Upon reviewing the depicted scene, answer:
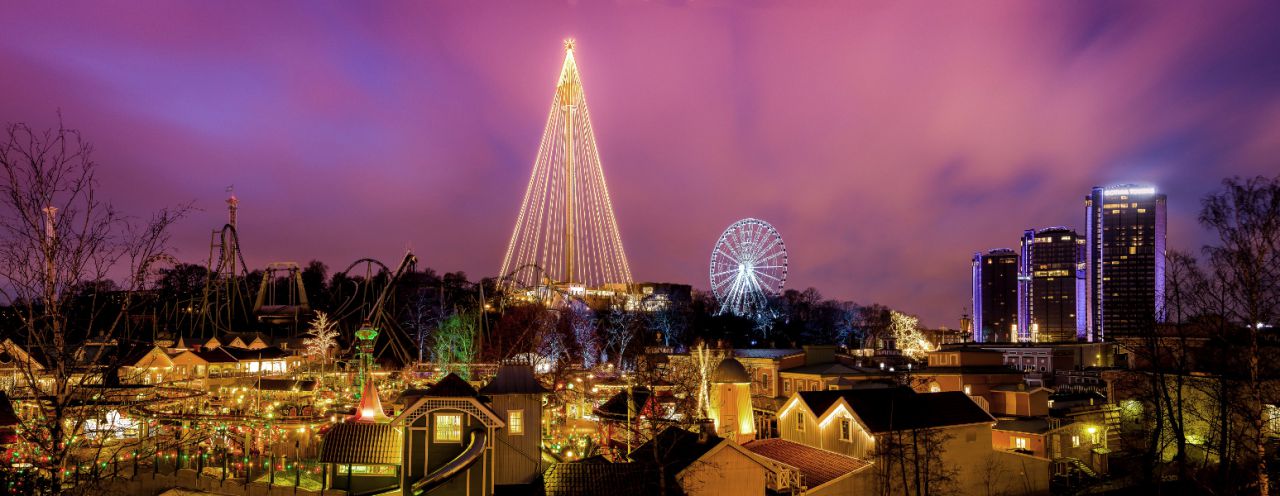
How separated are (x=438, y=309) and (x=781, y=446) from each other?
5465 cm

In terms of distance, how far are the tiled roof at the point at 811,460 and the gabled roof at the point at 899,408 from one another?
142 centimetres

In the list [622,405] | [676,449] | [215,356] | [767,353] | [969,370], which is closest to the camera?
[676,449]

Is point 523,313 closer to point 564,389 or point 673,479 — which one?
point 564,389

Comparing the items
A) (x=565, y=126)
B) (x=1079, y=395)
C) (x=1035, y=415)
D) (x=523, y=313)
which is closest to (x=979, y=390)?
(x=1035, y=415)

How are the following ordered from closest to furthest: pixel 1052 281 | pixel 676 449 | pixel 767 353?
pixel 676 449
pixel 767 353
pixel 1052 281

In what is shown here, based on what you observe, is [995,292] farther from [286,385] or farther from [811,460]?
[286,385]

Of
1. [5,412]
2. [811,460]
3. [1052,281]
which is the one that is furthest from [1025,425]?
[1052,281]

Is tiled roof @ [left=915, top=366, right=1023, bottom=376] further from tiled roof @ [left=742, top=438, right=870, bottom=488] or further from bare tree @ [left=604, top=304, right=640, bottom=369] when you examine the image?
bare tree @ [left=604, top=304, right=640, bottom=369]

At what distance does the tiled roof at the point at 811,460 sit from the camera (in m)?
23.9

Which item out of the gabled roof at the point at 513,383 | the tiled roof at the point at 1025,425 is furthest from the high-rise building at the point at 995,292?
the gabled roof at the point at 513,383

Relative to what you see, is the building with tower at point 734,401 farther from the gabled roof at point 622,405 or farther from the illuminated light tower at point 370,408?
the illuminated light tower at point 370,408

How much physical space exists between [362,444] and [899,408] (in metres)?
18.4

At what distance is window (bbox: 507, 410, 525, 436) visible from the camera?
23.1 m

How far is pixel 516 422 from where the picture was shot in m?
23.2
